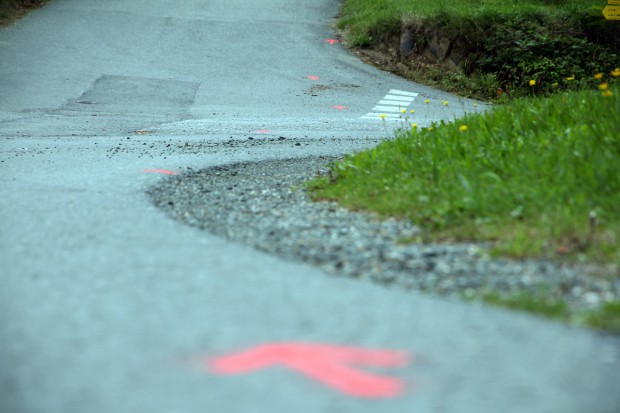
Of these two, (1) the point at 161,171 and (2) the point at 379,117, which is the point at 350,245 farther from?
(2) the point at 379,117

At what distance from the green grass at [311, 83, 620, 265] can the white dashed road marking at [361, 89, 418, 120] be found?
6.07 m

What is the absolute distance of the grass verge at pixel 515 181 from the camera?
538 centimetres

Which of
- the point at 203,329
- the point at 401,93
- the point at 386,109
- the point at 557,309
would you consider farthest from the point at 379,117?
the point at 203,329

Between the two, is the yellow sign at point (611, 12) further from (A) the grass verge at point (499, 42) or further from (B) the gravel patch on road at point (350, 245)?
(B) the gravel patch on road at point (350, 245)

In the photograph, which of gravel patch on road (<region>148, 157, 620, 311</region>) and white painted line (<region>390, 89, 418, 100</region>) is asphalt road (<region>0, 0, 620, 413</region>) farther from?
white painted line (<region>390, 89, 418, 100</region>)

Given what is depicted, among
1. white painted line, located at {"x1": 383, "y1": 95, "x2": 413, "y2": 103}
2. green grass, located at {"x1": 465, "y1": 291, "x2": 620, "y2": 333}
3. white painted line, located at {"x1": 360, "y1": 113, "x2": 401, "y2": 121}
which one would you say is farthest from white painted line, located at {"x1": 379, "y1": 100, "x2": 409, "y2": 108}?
green grass, located at {"x1": 465, "y1": 291, "x2": 620, "y2": 333}

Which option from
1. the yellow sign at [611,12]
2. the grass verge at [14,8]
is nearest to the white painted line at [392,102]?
the yellow sign at [611,12]

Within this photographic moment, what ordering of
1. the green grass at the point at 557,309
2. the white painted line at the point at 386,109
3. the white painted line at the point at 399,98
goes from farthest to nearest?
the white painted line at the point at 399,98 < the white painted line at the point at 386,109 < the green grass at the point at 557,309

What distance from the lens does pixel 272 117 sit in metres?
14.7

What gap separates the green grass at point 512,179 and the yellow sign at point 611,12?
403 inches

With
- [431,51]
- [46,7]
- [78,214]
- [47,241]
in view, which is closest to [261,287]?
[47,241]

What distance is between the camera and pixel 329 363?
3814mm

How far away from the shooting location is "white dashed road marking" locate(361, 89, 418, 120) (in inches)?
595

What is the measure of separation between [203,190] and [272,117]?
6710 mm
